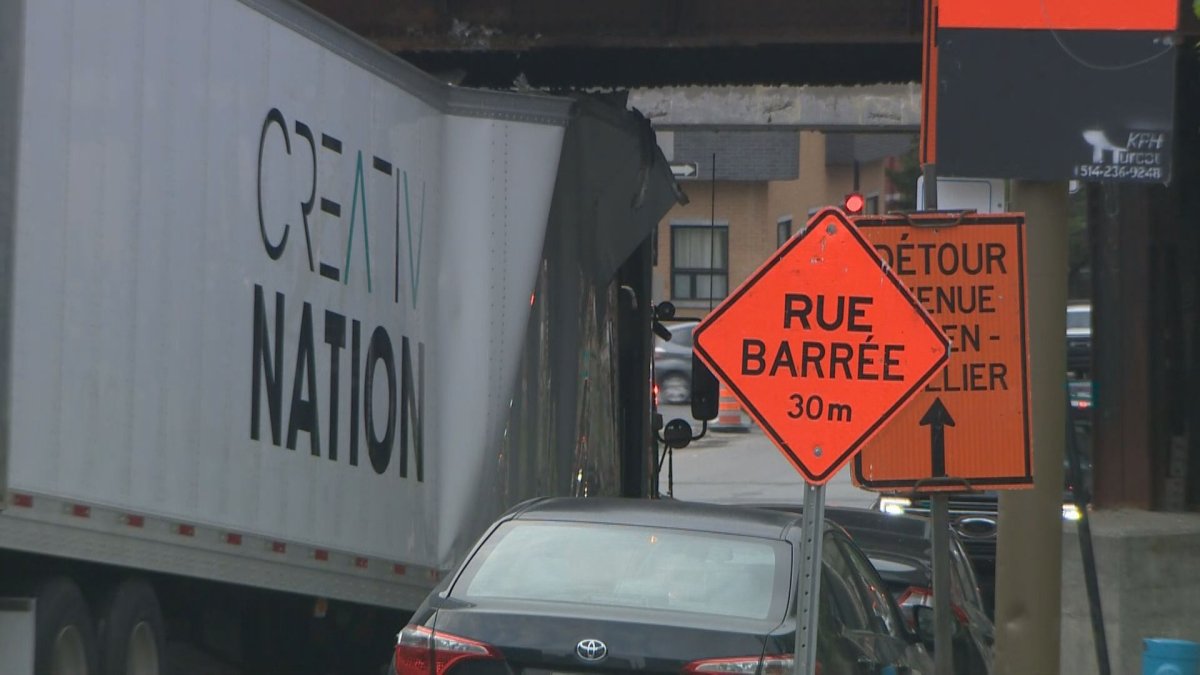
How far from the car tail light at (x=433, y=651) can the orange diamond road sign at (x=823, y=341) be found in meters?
1.33

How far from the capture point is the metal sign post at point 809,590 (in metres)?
6.77

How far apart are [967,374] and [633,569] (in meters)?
1.68

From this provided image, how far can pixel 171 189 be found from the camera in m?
8.90

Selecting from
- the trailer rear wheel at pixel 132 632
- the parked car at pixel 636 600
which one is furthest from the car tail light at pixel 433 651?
the trailer rear wheel at pixel 132 632

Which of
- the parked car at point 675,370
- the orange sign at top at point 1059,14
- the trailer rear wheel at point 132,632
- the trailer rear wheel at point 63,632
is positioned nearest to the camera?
the trailer rear wheel at point 63,632

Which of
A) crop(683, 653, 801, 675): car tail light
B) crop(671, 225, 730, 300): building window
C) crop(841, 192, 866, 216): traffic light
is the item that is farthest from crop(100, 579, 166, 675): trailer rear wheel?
crop(671, 225, 730, 300): building window

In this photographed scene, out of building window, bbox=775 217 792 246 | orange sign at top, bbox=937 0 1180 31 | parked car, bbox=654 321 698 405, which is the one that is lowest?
parked car, bbox=654 321 698 405

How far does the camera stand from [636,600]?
288 inches

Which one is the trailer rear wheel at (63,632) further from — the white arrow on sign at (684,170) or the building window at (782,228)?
the building window at (782,228)

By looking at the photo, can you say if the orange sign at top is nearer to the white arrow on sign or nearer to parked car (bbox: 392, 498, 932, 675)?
parked car (bbox: 392, 498, 932, 675)

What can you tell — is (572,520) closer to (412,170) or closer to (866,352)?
(866,352)

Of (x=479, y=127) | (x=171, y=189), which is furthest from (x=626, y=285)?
(x=171, y=189)

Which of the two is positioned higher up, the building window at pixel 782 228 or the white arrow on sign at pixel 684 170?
the building window at pixel 782 228

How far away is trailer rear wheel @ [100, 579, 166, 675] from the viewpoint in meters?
8.73
